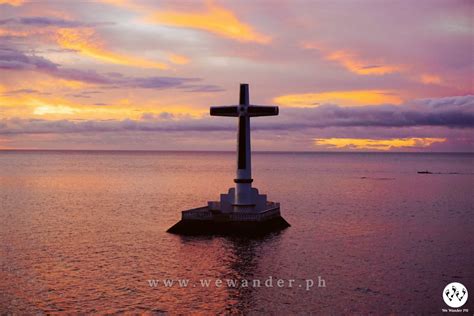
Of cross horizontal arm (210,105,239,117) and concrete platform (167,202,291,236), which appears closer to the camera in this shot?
concrete platform (167,202,291,236)

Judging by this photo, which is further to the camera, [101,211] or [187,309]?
[101,211]

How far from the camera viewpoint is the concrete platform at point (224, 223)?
2163 inches

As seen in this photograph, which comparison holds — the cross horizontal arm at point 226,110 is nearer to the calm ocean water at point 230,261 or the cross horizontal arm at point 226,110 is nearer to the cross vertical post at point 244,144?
the cross vertical post at point 244,144

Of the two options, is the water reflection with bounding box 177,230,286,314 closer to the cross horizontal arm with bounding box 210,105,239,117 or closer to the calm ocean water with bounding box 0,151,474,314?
the calm ocean water with bounding box 0,151,474,314

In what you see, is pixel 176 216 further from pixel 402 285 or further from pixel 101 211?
pixel 402 285

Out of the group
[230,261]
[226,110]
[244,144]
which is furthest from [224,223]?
[226,110]

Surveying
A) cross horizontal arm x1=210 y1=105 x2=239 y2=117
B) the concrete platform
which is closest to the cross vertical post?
cross horizontal arm x1=210 y1=105 x2=239 y2=117

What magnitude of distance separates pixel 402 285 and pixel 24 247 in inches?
1389

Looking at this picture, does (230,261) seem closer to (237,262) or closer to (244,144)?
(237,262)

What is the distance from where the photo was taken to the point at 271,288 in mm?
37625

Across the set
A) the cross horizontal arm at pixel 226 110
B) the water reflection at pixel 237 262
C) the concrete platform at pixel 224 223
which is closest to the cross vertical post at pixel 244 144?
the cross horizontal arm at pixel 226 110

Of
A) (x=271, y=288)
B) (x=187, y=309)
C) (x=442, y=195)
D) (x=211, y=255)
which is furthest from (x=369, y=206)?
(x=187, y=309)

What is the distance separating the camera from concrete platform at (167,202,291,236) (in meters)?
54.9

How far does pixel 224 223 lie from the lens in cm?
5538
